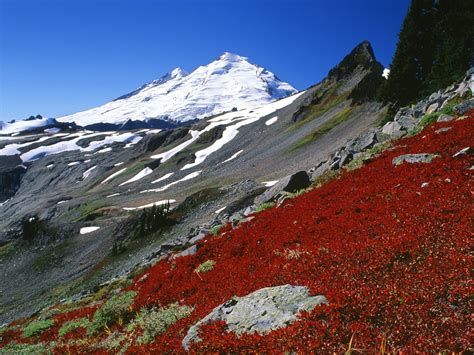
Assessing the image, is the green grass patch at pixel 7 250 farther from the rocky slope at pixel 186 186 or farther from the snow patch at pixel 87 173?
the snow patch at pixel 87 173

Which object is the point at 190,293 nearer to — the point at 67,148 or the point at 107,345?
the point at 107,345

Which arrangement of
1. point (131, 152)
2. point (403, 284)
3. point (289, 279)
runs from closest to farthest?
point (403, 284) → point (289, 279) → point (131, 152)

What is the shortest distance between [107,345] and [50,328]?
6521 mm

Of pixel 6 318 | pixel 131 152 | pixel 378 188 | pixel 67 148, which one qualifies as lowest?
pixel 6 318

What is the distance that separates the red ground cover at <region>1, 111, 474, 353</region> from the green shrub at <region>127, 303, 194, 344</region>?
470 mm

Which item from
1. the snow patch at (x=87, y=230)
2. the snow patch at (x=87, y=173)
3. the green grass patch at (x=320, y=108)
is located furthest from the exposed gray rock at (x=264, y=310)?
the snow patch at (x=87, y=173)

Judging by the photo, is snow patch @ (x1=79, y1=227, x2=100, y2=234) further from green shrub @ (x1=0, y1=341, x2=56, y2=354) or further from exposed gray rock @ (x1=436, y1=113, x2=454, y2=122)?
exposed gray rock @ (x1=436, y1=113, x2=454, y2=122)

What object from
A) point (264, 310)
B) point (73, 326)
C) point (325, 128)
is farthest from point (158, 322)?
point (325, 128)

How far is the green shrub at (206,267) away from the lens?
46.6 ft

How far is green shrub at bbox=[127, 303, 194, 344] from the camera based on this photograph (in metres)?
9.54

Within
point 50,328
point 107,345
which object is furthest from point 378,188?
point 50,328

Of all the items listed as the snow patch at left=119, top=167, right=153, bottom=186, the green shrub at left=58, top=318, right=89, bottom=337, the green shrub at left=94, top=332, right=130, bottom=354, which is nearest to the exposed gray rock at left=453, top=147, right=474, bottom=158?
the green shrub at left=94, top=332, right=130, bottom=354

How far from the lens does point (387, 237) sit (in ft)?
32.1

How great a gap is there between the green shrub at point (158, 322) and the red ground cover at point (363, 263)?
47 cm
